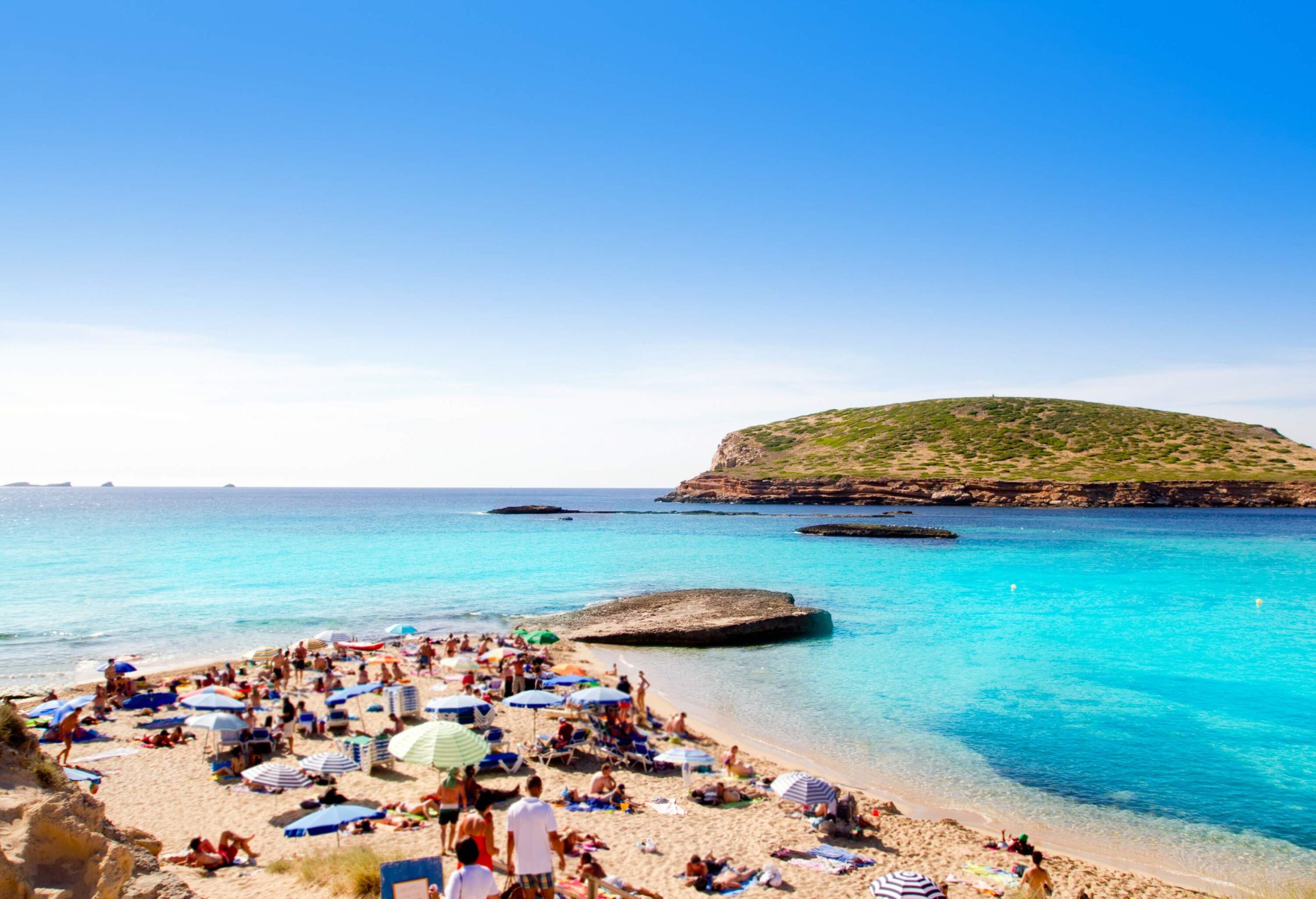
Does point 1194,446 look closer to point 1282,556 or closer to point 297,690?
point 1282,556

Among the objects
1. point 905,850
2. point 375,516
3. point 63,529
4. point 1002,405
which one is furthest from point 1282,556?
point 63,529

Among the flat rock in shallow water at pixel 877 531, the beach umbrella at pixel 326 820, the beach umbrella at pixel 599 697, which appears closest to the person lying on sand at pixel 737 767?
the beach umbrella at pixel 599 697

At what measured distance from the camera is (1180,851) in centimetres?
1308

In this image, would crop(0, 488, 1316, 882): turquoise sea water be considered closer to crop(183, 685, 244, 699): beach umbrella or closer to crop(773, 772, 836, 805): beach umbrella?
crop(773, 772, 836, 805): beach umbrella

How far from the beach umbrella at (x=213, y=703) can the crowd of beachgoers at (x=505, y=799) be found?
51 mm

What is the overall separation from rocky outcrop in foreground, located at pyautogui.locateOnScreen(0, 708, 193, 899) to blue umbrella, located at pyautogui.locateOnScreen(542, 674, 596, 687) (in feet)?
45.2

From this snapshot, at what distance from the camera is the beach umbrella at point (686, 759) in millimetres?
15789

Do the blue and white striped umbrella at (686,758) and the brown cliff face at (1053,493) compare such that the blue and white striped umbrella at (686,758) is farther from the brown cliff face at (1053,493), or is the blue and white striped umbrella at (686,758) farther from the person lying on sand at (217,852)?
the brown cliff face at (1053,493)

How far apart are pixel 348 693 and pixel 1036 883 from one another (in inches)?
651

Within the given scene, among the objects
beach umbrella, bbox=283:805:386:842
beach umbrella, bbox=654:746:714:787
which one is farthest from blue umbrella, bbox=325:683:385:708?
beach umbrella, bbox=654:746:714:787

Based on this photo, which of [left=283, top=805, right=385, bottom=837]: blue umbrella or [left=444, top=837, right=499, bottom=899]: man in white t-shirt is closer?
[left=444, top=837, right=499, bottom=899]: man in white t-shirt

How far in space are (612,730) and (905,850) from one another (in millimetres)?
7112

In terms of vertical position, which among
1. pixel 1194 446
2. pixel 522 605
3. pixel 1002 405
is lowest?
pixel 522 605

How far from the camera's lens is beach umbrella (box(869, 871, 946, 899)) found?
33.0ft
